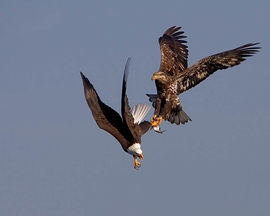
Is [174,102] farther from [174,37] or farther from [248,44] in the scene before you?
[174,37]

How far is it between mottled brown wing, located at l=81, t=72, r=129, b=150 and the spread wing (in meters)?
0.22

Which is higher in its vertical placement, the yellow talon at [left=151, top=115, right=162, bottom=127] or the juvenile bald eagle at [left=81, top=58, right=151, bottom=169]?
the yellow talon at [left=151, top=115, right=162, bottom=127]

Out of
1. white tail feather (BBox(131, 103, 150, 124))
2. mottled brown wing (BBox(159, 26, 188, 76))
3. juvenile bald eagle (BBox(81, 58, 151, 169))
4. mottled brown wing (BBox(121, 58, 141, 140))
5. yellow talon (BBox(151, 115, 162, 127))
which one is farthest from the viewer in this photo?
mottled brown wing (BBox(159, 26, 188, 76))

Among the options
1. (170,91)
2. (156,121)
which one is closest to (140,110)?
(156,121)

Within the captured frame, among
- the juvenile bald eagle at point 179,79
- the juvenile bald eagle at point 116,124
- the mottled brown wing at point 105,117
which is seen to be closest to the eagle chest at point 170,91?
the juvenile bald eagle at point 179,79

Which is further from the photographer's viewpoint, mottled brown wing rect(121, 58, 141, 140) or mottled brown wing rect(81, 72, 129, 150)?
mottled brown wing rect(81, 72, 129, 150)

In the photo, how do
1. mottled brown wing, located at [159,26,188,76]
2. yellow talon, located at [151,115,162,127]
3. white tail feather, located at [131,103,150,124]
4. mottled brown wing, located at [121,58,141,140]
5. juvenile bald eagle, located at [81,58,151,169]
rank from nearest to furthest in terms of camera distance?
1. mottled brown wing, located at [121,58,141,140]
2. juvenile bald eagle, located at [81,58,151,169]
3. white tail feather, located at [131,103,150,124]
4. yellow talon, located at [151,115,162,127]
5. mottled brown wing, located at [159,26,188,76]

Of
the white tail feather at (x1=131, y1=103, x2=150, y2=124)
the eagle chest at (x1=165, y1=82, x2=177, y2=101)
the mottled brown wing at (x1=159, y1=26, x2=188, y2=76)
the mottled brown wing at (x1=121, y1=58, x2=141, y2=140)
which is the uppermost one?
the mottled brown wing at (x1=159, y1=26, x2=188, y2=76)

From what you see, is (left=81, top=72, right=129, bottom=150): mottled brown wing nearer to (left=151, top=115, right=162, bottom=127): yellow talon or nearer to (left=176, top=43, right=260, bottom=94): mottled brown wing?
(left=151, top=115, right=162, bottom=127): yellow talon

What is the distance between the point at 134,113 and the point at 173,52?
16.7 ft

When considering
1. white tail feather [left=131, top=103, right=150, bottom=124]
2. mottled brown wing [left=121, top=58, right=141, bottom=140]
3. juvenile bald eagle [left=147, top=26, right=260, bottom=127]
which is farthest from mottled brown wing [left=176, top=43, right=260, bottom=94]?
mottled brown wing [left=121, top=58, right=141, bottom=140]

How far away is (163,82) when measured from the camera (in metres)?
15.4

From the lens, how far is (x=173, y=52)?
18.1 m

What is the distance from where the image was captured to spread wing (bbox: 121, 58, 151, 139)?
10808 mm
